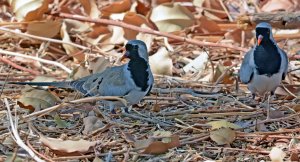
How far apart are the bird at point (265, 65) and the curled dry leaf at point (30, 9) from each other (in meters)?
1.88

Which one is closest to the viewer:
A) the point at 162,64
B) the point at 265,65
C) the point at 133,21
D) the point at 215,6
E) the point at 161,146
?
the point at 161,146

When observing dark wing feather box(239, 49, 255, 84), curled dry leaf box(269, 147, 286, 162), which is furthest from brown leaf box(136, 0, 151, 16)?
curled dry leaf box(269, 147, 286, 162)

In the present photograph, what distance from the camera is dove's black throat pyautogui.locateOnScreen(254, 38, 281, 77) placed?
13.8 feet

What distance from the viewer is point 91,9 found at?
577 cm

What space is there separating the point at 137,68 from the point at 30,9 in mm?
1809

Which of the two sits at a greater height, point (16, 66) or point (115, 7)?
point (115, 7)

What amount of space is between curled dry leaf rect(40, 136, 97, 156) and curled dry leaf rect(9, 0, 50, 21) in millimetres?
2394

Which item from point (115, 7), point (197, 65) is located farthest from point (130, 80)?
point (115, 7)

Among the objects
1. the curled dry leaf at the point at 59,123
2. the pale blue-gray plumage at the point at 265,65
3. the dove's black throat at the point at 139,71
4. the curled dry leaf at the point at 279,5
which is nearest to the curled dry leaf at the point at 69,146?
the curled dry leaf at the point at 59,123

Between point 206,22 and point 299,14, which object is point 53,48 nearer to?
point 206,22

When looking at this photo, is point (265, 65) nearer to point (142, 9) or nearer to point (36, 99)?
point (36, 99)

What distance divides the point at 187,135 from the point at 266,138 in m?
0.37

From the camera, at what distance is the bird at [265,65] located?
4211mm

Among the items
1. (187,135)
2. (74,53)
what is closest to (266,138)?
(187,135)
